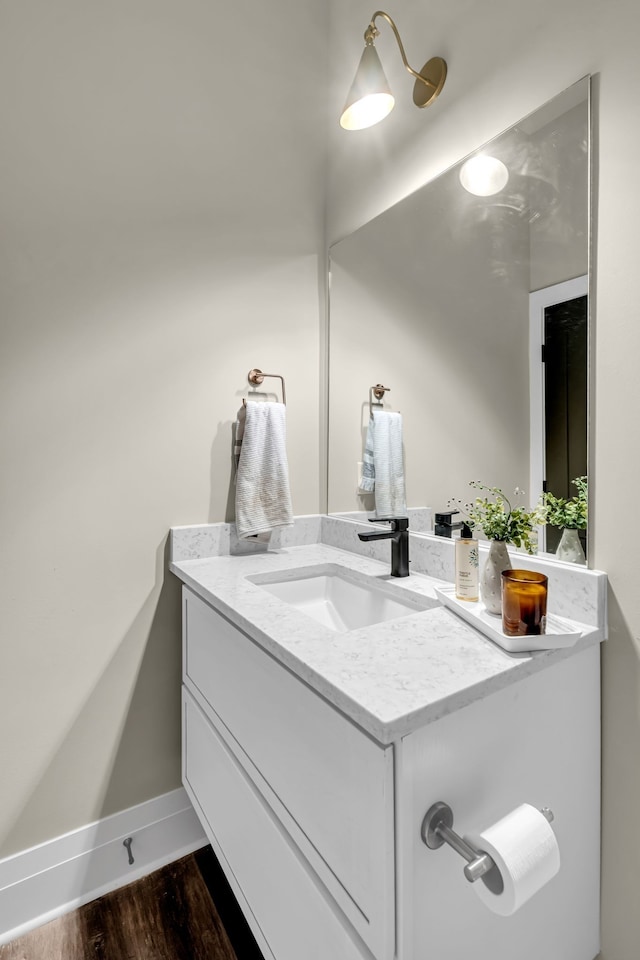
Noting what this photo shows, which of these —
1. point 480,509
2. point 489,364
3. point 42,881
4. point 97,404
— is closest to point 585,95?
point 489,364

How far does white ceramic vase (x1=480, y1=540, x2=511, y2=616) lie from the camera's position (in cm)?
93

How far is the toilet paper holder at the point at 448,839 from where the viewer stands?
0.62 meters

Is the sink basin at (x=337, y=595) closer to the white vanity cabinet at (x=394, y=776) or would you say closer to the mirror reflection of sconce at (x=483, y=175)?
the white vanity cabinet at (x=394, y=776)

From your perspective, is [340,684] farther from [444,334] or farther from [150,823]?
[150,823]

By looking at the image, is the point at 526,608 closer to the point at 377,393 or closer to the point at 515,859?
the point at 515,859

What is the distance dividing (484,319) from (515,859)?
1.06 meters

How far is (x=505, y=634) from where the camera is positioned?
0.82 metres

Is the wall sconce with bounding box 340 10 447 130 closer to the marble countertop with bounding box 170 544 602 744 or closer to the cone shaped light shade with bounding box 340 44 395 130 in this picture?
the cone shaped light shade with bounding box 340 44 395 130

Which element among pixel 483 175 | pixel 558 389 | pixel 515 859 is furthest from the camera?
pixel 483 175

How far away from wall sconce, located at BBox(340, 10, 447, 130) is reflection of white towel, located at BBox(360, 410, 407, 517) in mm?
821

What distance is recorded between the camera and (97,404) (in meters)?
1.32

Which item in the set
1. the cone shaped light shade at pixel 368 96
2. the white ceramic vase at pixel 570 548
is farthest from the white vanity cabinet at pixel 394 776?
the cone shaped light shade at pixel 368 96

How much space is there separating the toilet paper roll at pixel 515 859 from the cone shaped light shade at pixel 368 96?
1577 mm

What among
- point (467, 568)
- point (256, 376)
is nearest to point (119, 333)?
point (256, 376)
